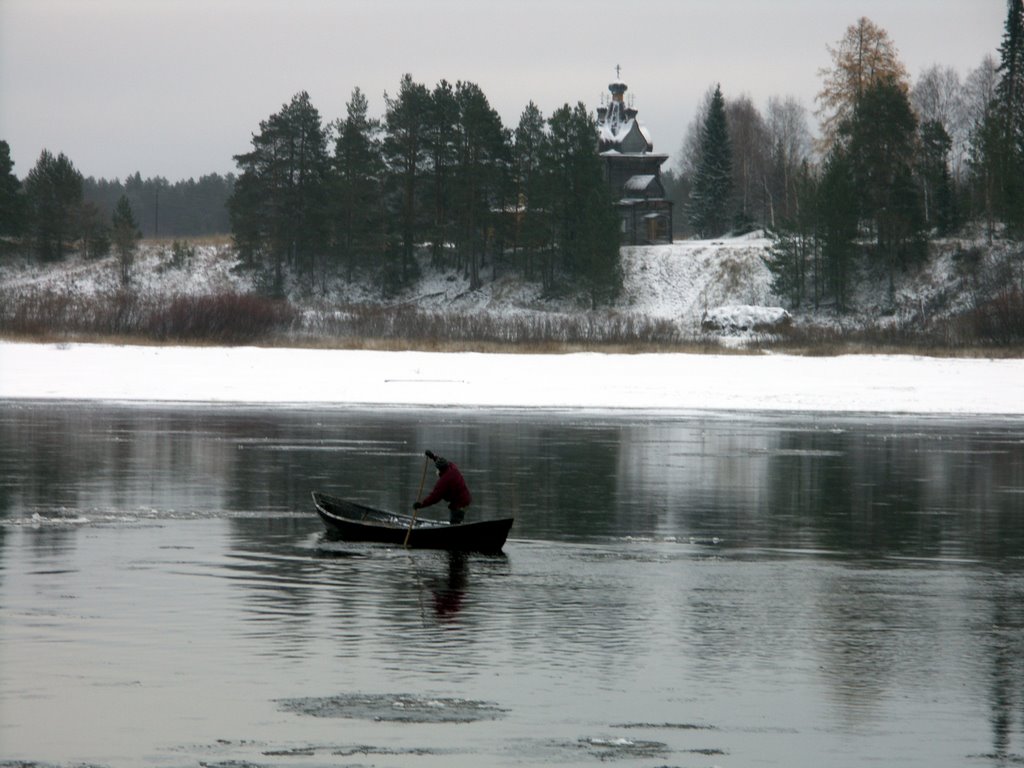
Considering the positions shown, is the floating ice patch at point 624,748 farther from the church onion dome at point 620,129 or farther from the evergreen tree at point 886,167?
the church onion dome at point 620,129

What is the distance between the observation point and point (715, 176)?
119438 mm

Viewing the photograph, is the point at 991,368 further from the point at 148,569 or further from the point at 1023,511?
the point at 148,569

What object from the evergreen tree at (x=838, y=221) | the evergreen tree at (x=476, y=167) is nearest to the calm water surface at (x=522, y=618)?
the evergreen tree at (x=838, y=221)

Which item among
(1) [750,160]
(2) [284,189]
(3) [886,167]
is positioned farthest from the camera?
(1) [750,160]

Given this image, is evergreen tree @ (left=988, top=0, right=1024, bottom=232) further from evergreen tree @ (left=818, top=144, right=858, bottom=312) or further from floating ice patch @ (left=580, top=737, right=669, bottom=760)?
floating ice patch @ (left=580, top=737, right=669, bottom=760)

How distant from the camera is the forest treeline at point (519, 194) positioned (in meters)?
90.6

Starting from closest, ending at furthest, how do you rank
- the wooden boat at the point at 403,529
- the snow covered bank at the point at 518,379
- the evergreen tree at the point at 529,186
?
the wooden boat at the point at 403,529 → the snow covered bank at the point at 518,379 → the evergreen tree at the point at 529,186

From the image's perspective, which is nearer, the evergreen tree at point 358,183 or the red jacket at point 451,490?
the red jacket at point 451,490

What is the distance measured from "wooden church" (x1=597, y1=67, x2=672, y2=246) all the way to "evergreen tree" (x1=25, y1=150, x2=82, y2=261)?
38.1m

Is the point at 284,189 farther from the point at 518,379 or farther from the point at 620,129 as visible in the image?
the point at 518,379

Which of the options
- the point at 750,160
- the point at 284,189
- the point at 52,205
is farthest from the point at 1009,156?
the point at 52,205

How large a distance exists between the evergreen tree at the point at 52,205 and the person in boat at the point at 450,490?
93302mm

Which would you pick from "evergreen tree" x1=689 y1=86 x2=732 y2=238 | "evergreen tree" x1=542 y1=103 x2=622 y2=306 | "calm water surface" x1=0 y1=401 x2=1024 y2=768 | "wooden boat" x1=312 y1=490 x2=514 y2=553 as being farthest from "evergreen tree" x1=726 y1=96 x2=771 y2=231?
"wooden boat" x1=312 y1=490 x2=514 y2=553

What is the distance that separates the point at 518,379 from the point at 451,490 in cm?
3390
